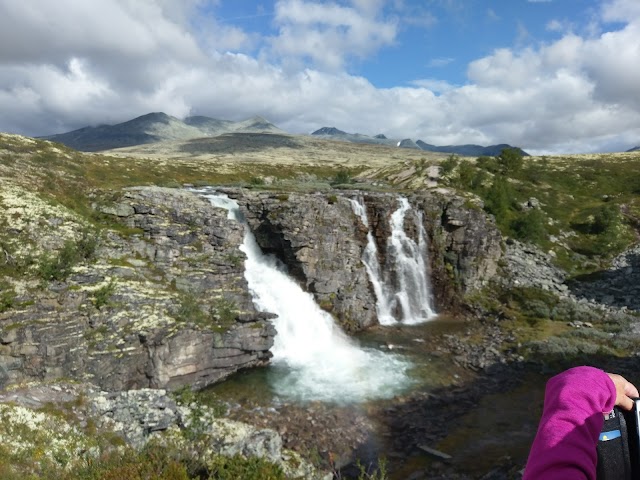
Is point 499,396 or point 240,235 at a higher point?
point 240,235

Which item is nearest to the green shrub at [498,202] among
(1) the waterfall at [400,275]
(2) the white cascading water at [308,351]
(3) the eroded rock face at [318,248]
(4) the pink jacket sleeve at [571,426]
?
(1) the waterfall at [400,275]

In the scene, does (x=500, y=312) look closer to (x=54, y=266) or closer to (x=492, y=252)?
(x=492, y=252)

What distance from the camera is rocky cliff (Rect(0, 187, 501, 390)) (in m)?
23.8

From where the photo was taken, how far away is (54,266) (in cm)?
2583

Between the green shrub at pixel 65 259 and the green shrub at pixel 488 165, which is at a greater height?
the green shrub at pixel 488 165

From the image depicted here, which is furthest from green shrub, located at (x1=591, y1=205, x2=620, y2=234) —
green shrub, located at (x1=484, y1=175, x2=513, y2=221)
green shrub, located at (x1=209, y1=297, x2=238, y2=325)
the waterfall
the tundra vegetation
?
green shrub, located at (x1=209, y1=297, x2=238, y2=325)

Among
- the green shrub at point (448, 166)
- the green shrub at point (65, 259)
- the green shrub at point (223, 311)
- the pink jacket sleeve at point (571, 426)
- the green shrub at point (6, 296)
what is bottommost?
the green shrub at point (223, 311)

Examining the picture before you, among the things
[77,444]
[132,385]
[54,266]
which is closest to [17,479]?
[77,444]

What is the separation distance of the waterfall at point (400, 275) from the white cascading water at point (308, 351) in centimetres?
902

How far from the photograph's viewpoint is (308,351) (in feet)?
112

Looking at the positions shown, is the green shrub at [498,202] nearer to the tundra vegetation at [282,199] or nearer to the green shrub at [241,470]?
the tundra vegetation at [282,199]

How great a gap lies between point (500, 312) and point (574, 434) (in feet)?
148

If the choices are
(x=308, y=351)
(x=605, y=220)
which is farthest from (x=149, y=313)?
(x=605, y=220)

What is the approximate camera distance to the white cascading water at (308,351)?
90.7 ft
